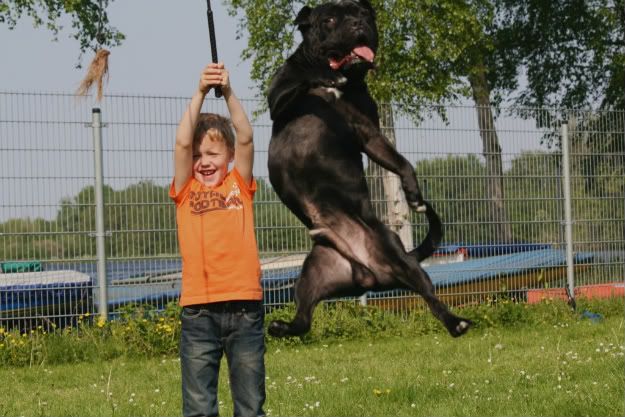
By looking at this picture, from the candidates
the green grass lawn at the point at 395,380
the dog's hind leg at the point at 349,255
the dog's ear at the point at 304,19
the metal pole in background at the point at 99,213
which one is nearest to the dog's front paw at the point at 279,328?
the dog's hind leg at the point at 349,255

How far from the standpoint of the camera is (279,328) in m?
3.48

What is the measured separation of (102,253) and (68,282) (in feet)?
1.43

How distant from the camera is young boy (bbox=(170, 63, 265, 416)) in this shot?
4176 millimetres

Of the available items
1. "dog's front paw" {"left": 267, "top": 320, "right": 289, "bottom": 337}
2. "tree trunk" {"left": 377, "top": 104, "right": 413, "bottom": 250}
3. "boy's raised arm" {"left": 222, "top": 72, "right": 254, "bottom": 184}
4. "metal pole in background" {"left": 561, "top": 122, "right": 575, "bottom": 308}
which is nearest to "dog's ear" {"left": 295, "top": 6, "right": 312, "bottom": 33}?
"boy's raised arm" {"left": 222, "top": 72, "right": 254, "bottom": 184}

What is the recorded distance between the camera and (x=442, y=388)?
720cm

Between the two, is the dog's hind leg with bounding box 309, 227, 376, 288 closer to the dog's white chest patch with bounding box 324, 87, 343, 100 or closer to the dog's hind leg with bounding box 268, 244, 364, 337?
the dog's hind leg with bounding box 268, 244, 364, 337

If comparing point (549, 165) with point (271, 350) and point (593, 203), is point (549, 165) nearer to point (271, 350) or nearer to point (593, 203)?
point (593, 203)

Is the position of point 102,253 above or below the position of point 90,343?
above

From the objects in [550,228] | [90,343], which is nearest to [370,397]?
[90,343]

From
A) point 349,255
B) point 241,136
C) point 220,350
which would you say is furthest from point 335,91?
point 220,350

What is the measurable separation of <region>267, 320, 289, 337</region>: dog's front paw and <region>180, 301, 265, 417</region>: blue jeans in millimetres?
758

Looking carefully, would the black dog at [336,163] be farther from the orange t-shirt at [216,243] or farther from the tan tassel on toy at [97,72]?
the tan tassel on toy at [97,72]

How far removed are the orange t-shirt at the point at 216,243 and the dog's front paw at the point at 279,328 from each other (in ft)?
2.31

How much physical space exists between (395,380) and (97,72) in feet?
14.3
